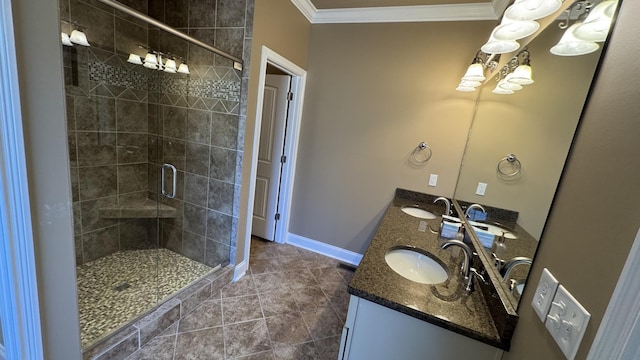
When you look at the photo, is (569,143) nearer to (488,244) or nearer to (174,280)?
(488,244)

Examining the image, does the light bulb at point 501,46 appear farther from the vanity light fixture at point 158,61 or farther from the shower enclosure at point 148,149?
the vanity light fixture at point 158,61

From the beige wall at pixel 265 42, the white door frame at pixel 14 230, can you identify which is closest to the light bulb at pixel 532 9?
the beige wall at pixel 265 42

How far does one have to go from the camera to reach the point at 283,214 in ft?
10.4

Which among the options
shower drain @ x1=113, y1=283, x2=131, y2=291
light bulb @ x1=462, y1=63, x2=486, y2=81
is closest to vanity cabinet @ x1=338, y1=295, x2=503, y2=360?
light bulb @ x1=462, y1=63, x2=486, y2=81

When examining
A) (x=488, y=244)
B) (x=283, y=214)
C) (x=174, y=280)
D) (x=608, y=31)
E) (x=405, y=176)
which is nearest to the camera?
(x=608, y=31)

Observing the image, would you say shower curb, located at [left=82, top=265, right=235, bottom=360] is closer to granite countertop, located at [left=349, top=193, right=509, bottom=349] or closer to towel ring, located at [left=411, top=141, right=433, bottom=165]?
granite countertop, located at [left=349, top=193, right=509, bottom=349]

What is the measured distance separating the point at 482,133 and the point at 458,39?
1.02 m

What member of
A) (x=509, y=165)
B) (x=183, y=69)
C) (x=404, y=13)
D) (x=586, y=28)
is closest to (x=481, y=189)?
(x=509, y=165)

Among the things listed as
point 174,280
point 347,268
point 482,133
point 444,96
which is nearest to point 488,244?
point 482,133

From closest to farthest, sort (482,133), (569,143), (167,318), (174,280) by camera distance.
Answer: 1. (569,143)
2. (167,318)
3. (482,133)
4. (174,280)

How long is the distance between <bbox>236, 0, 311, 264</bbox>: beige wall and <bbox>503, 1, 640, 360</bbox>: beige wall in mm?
2004

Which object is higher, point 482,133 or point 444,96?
point 444,96

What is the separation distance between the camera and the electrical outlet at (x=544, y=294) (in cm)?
70

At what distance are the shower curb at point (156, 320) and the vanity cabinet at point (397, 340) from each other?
132 cm
